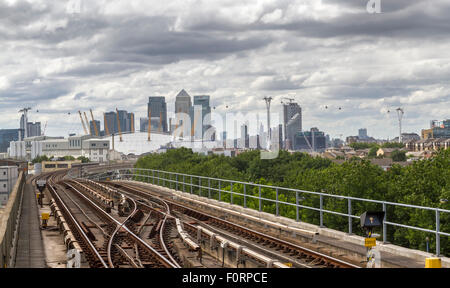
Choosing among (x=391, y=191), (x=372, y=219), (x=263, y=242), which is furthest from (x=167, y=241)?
(x=391, y=191)

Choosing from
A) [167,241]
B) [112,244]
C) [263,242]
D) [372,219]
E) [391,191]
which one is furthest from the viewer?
[391,191]

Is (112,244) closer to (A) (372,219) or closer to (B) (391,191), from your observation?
(A) (372,219)

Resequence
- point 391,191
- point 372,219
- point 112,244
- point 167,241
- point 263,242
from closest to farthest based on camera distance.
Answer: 1. point 372,219
2. point 263,242
3. point 112,244
4. point 167,241
5. point 391,191

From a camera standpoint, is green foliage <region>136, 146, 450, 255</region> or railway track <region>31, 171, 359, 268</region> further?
green foliage <region>136, 146, 450, 255</region>

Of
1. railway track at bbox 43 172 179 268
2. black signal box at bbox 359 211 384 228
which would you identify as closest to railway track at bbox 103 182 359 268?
black signal box at bbox 359 211 384 228

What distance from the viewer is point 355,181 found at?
53.9m

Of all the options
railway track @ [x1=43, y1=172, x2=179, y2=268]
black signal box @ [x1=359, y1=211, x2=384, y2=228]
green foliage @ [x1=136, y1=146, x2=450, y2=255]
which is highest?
black signal box @ [x1=359, y1=211, x2=384, y2=228]

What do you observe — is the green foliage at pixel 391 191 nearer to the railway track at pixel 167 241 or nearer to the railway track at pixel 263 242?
the railway track at pixel 167 241

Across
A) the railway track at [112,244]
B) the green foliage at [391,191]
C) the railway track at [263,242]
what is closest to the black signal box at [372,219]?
the railway track at [263,242]

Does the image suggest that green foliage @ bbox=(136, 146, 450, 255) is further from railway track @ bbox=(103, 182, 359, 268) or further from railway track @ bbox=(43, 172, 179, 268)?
railway track @ bbox=(103, 182, 359, 268)

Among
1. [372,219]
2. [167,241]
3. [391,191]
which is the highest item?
[372,219]

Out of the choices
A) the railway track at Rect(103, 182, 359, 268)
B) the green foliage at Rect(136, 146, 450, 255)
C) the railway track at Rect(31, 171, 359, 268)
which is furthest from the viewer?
the green foliage at Rect(136, 146, 450, 255)
